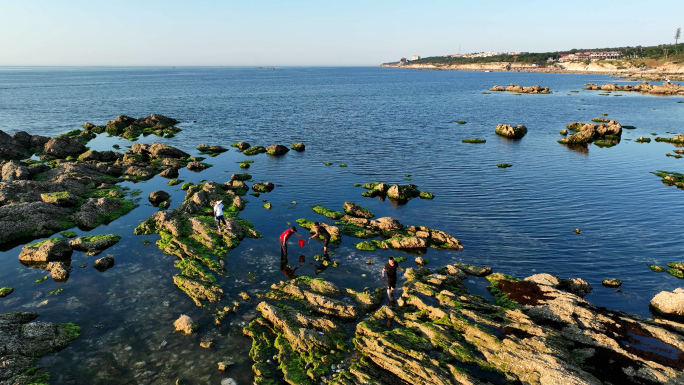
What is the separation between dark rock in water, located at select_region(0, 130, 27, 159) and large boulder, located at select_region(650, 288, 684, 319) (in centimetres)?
6757

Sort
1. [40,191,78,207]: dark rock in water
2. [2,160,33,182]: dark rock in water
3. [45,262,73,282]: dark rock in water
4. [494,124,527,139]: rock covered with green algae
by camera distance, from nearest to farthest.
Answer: [45,262,73,282]: dark rock in water, [40,191,78,207]: dark rock in water, [2,160,33,182]: dark rock in water, [494,124,527,139]: rock covered with green algae

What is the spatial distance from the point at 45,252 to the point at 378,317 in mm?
22165

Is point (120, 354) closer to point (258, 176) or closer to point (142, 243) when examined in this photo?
point (142, 243)

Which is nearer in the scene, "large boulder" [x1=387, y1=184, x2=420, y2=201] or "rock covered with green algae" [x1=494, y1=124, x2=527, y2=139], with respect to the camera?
"large boulder" [x1=387, y1=184, x2=420, y2=201]

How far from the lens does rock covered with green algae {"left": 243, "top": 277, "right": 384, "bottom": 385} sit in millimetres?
14565

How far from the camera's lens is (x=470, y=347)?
603 inches

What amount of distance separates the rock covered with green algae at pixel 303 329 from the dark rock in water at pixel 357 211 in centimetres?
1102

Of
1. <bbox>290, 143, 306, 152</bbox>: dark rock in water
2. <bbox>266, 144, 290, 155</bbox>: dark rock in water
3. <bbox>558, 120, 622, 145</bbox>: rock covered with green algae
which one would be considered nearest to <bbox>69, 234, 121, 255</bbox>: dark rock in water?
<bbox>266, 144, 290, 155</bbox>: dark rock in water

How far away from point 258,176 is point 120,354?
28.6 metres

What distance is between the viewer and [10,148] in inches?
1891

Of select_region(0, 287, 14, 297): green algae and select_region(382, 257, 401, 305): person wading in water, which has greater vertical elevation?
select_region(382, 257, 401, 305): person wading in water

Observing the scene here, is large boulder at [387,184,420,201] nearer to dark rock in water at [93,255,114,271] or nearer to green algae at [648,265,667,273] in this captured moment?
green algae at [648,265,667,273]

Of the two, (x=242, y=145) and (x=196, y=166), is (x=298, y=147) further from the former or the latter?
(x=196, y=166)

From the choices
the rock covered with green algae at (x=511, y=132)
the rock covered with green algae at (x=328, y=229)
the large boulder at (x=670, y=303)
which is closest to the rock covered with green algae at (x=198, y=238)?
the rock covered with green algae at (x=328, y=229)
